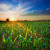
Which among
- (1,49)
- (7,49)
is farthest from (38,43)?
(1,49)

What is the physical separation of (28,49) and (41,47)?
0.36m

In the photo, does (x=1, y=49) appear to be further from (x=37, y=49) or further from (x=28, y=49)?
(x=37, y=49)

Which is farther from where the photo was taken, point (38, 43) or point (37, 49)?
point (38, 43)

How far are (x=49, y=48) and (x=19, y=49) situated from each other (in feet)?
2.54

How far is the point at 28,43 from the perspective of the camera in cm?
150

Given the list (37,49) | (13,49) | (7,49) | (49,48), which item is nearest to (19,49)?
(13,49)

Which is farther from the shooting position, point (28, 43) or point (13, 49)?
point (28, 43)

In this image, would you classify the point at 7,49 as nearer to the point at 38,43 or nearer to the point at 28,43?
the point at 28,43

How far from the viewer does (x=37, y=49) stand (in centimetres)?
131

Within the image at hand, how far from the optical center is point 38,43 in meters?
1.58

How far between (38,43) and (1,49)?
1.05 meters

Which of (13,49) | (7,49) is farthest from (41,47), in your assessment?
(7,49)

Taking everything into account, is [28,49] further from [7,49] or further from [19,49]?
[7,49]

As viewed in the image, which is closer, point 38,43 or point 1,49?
point 1,49
